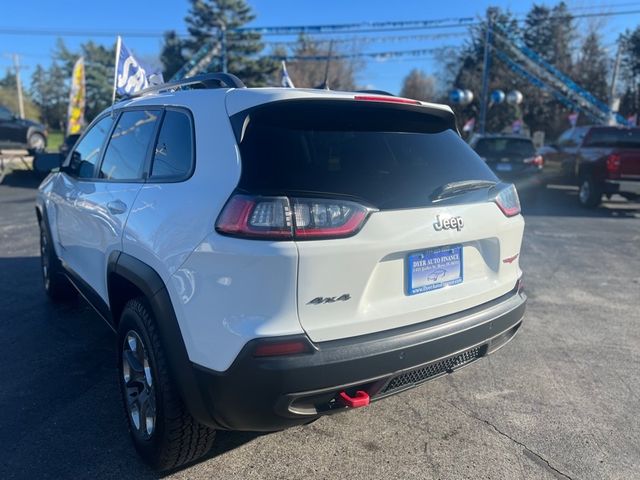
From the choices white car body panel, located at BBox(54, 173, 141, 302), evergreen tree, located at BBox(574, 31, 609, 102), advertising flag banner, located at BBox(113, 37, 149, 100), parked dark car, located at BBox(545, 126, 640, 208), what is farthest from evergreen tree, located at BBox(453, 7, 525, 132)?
white car body panel, located at BBox(54, 173, 141, 302)

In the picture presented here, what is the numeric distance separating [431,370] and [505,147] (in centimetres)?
1099

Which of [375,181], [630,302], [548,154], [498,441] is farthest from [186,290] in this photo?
[548,154]

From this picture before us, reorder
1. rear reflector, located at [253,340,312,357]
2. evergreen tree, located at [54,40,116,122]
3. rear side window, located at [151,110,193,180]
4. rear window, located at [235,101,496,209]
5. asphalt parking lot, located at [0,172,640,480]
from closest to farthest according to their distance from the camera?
rear reflector, located at [253,340,312,357] < rear window, located at [235,101,496,209] < rear side window, located at [151,110,193,180] < asphalt parking lot, located at [0,172,640,480] < evergreen tree, located at [54,40,116,122]

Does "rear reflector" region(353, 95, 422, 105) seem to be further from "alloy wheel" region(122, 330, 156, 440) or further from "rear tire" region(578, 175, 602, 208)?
"rear tire" region(578, 175, 602, 208)

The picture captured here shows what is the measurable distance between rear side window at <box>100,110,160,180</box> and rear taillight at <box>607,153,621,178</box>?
10944 millimetres

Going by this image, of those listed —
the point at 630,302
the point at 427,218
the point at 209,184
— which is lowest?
the point at 630,302

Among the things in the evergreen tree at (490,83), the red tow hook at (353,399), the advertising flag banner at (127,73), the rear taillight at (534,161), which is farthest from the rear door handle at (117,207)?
the evergreen tree at (490,83)

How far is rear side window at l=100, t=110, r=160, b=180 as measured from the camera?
287 centimetres

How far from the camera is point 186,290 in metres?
2.16

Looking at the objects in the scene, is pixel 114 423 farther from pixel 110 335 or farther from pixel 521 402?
pixel 521 402

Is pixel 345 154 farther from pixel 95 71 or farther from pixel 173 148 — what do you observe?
pixel 95 71

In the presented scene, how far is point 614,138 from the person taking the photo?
470 inches

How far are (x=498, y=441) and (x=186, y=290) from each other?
6.12 ft

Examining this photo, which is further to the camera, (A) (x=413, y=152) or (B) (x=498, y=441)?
(B) (x=498, y=441)
